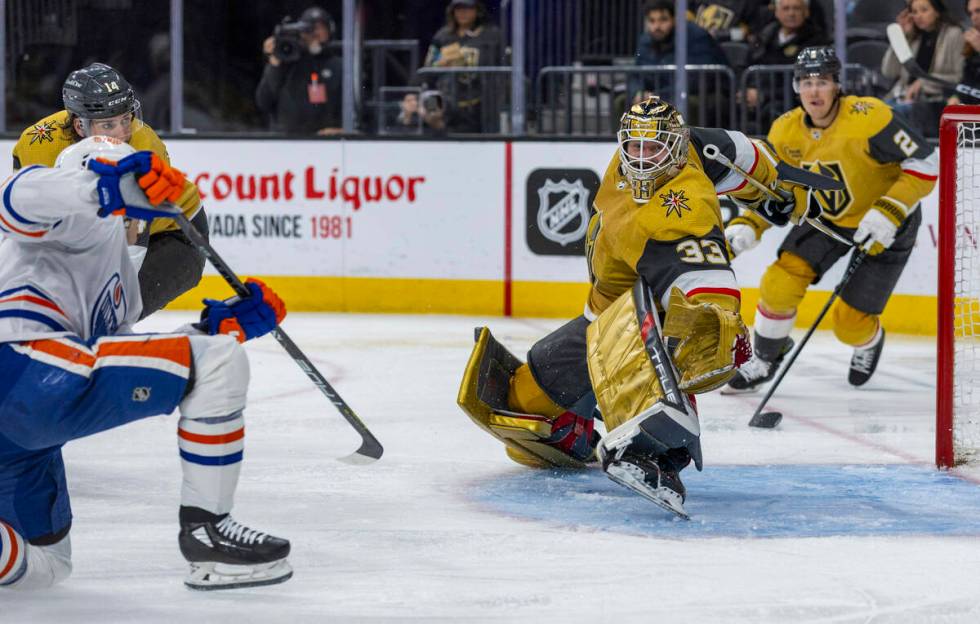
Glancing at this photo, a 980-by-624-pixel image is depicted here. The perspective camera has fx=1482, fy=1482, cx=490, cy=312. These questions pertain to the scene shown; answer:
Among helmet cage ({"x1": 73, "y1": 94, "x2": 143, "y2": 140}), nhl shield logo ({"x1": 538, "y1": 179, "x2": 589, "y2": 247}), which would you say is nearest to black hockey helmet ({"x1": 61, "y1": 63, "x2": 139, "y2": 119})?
helmet cage ({"x1": 73, "y1": 94, "x2": 143, "y2": 140})

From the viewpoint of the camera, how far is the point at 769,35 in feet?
22.2

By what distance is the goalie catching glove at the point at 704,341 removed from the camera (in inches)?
116

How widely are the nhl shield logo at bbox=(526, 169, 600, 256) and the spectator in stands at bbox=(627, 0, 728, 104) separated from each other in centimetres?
47

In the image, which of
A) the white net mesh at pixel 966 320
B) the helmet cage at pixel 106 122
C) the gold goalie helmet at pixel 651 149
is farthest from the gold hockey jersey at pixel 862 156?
the helmet cage at pixel 106 122

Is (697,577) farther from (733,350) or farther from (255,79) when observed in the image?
(255,79)

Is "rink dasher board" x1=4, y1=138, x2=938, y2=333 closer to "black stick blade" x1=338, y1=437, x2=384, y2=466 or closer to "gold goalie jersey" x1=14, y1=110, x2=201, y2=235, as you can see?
"gold goalie jersey" x1=14, y1=110, x2=201, y2=235

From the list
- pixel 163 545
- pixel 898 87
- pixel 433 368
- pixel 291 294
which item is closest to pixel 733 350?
pixel 163 545

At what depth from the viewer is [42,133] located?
3832 mm

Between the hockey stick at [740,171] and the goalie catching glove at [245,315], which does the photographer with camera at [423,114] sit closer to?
the hockey stick at [740,171]

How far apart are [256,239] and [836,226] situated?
10.3 feet

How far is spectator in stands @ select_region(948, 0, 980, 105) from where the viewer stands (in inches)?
245

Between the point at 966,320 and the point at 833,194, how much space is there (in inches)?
38.9

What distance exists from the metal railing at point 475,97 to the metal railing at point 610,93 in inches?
6.9

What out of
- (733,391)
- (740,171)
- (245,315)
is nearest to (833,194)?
(733,391)
